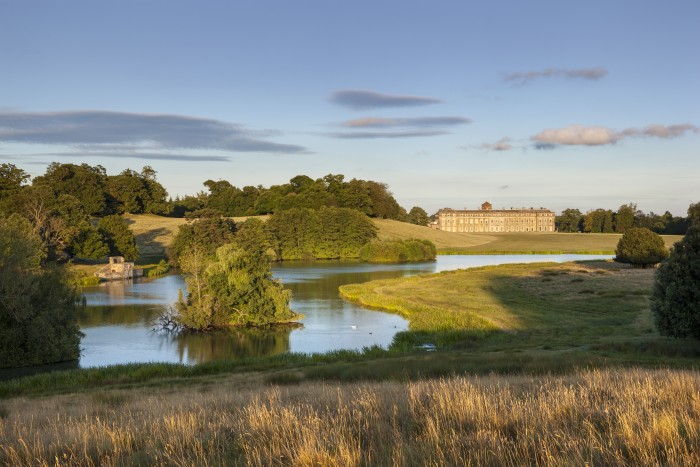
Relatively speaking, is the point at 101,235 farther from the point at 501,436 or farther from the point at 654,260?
the point at 501,436

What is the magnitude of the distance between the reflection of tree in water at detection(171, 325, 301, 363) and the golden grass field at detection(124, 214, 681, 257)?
6955 centimetres

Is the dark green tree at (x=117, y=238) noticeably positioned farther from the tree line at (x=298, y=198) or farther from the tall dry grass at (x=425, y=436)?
the tall dry grass at (x=425, y=436)

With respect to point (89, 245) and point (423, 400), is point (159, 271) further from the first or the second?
point (423, 400)

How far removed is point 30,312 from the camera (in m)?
29.1

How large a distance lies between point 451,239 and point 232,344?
12887cm

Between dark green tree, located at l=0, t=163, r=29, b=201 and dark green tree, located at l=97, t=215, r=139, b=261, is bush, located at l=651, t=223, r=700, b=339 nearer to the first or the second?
dark green tree, located at l=97, t=215, r=139, b=261

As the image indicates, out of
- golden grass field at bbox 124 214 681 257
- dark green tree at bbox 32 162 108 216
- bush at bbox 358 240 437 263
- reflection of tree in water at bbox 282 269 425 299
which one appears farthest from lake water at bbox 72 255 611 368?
dark green tree at bbox 32 162 108 216

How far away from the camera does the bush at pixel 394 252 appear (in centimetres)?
10706

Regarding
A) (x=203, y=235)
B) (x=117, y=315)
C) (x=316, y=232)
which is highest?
(x=316, y=232)

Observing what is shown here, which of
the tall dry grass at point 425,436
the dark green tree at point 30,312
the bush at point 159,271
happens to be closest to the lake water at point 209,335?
the dark green tree at point 30,312

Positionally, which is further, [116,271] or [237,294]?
[116,271]

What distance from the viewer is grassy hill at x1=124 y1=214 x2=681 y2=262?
11399 centimetres

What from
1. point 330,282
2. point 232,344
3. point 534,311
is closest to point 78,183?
point 330,282

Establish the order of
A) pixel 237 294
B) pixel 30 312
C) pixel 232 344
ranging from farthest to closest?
pixel 237 294
pixel 232 344
pixel 30 312
